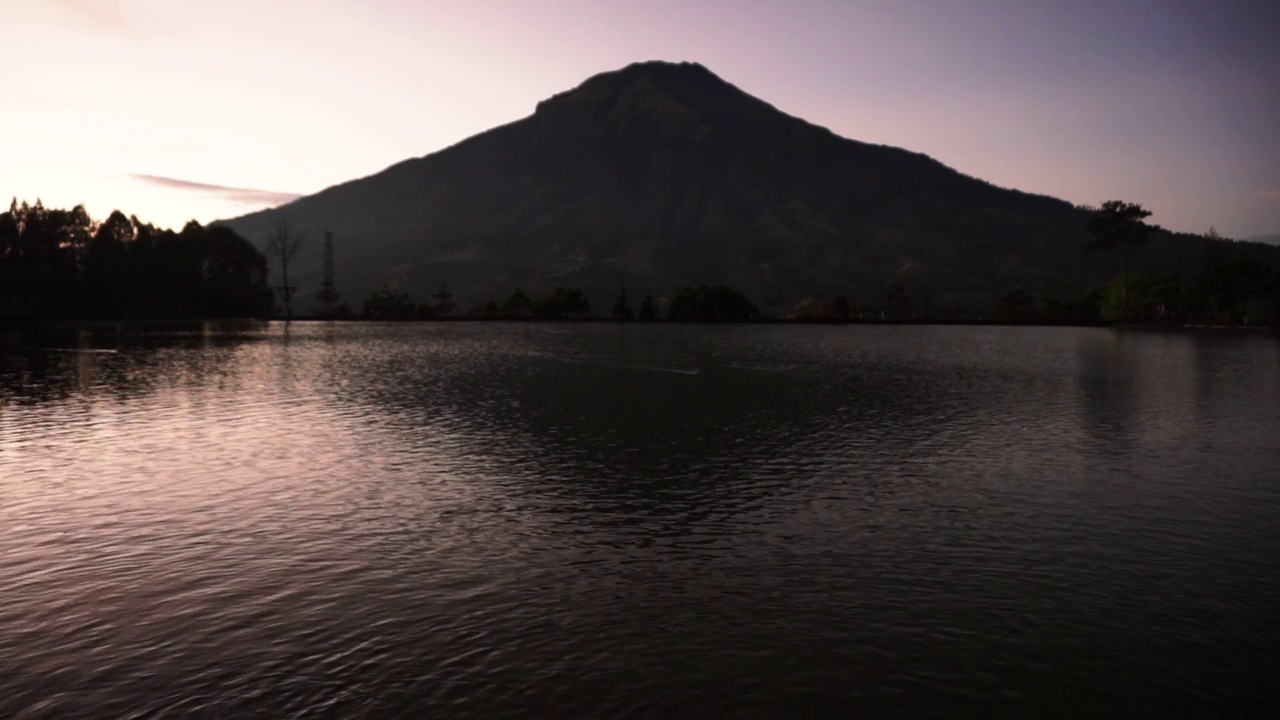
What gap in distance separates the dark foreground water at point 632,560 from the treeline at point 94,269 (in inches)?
5019

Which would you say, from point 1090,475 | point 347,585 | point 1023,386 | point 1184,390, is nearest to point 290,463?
point 347,585

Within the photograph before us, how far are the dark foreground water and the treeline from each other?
127 metres

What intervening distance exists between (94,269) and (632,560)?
169567mm

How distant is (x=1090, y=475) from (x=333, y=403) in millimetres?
36525

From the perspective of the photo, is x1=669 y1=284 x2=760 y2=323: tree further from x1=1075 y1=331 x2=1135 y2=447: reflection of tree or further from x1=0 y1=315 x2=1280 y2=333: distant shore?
x1=1075 y1=331 x2=1135 y2=447: reflection of tree

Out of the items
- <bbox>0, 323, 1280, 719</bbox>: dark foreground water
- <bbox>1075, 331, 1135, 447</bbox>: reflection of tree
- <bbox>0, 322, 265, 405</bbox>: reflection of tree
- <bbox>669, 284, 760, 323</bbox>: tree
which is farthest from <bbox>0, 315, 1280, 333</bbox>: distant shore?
<bbox>0, 323, 1280, 719</bbox>: dark foreground water

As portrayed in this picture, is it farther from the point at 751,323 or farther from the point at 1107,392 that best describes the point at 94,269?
the point at 1107,392

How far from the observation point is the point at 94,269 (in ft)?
511

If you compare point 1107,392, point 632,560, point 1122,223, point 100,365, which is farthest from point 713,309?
point 632,560

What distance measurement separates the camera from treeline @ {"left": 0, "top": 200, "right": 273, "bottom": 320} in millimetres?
147875

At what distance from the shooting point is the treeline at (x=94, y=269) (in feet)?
485

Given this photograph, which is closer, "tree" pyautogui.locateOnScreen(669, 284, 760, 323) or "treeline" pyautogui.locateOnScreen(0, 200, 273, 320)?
"treeline" pyautogui.locateOnScreen(0, 200, 273, 320)

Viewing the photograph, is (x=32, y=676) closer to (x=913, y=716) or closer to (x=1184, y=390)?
(x=913, y=716)

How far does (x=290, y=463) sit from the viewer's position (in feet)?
98.4
